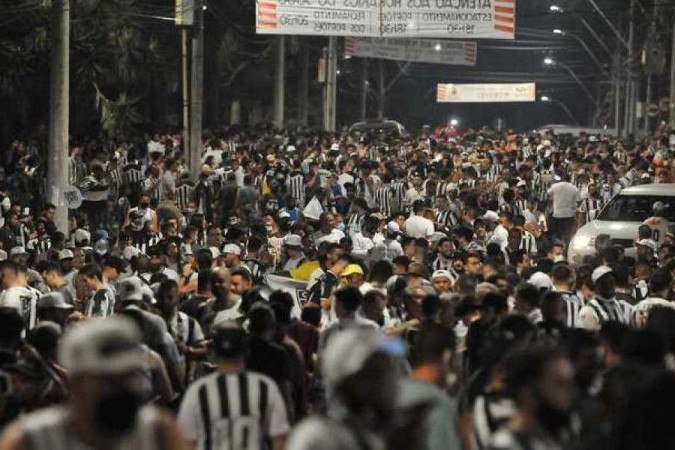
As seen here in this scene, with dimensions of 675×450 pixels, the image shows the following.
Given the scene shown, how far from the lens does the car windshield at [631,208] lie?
24234 mm

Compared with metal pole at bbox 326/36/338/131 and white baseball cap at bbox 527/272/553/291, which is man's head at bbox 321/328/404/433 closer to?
white baseball cap at bbox 527/272/553/291

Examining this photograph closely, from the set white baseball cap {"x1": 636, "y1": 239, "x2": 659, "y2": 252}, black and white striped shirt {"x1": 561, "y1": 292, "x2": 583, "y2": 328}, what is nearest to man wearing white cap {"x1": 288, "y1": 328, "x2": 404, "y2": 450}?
black and white striped shirt {"x1": 561, "y1": 292, "x2": 583, "y2": 328}

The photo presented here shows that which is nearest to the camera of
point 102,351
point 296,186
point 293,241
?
point 102,351

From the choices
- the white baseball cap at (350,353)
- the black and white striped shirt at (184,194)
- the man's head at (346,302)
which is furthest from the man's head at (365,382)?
the black and white striped shirt at (184,194)

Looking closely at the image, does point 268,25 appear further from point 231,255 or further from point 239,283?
point 239,283

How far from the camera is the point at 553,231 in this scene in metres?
27.7

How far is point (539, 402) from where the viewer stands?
6562 millimetres

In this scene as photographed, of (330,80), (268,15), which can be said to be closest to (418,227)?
(268,15)

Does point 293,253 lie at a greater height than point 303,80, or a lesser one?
lesser

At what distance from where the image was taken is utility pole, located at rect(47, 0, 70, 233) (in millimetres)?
23719

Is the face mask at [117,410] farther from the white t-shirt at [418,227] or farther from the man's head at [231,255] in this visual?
the white t-shirt at [418,227]

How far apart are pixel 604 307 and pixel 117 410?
767cm

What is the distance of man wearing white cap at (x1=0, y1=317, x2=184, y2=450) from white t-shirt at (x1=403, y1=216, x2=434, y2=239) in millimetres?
15329

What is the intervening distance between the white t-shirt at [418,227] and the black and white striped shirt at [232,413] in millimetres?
13156
